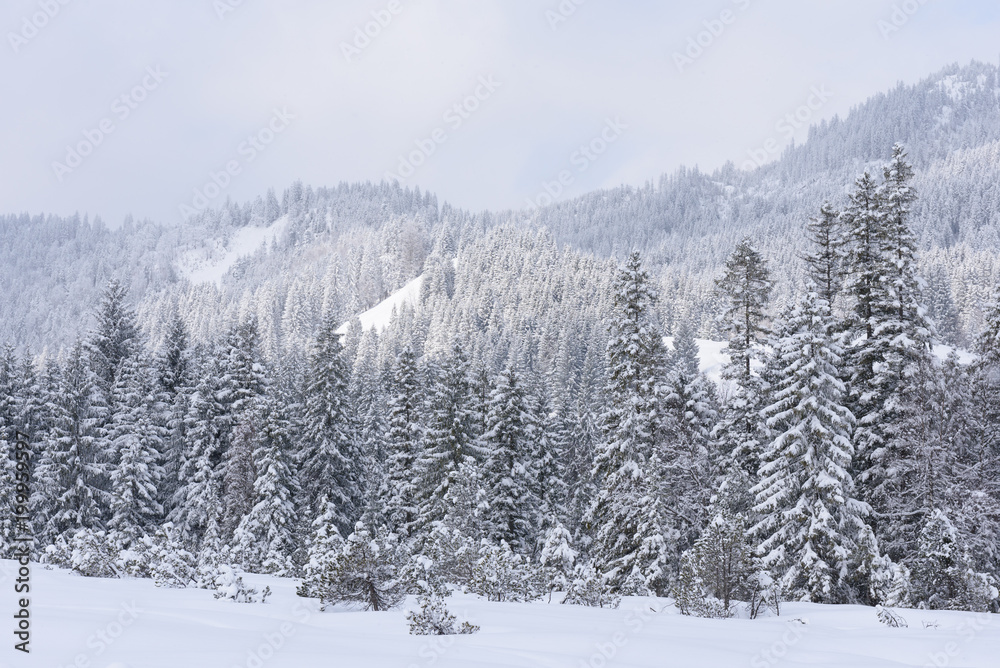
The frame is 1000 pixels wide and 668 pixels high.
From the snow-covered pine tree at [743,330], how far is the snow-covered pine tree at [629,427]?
3629mm

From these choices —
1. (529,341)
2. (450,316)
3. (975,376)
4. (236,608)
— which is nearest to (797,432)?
(975,376)

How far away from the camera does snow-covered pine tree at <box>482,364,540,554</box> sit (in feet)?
107

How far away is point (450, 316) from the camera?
138m

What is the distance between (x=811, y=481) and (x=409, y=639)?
17.4 meters

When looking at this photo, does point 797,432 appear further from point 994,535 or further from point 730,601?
point 730,601

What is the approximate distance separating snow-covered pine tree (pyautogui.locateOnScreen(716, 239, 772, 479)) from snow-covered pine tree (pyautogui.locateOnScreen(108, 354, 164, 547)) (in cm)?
2805

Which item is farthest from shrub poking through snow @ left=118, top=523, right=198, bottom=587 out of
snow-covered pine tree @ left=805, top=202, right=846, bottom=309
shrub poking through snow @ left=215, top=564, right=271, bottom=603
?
snow-covered pine tree @ left=805, top=202, right=846, bottom=309

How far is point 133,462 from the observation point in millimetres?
35094

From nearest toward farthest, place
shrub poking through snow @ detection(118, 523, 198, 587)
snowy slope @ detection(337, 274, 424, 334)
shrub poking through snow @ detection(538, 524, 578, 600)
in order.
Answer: shrub poking through snow @ detection(118, 523, 198, 587) → shrub poking through snow @ detection(538, 524, 578, 600) → snowy slope @ detection(337, 274, 424, 334)

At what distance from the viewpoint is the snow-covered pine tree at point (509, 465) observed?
3253 cm

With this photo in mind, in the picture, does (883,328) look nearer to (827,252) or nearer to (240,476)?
(827,252)

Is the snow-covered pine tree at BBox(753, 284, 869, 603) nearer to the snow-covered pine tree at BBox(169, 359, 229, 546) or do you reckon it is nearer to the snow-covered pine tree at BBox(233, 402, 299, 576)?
the snow-covered pine tree at BBox(233, 402, 299, 576)

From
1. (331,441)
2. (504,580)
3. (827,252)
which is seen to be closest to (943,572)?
(504,580)

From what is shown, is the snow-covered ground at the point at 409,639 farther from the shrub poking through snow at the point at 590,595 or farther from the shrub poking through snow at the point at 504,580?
→ the shrub poking through snow at the point at 504,580
